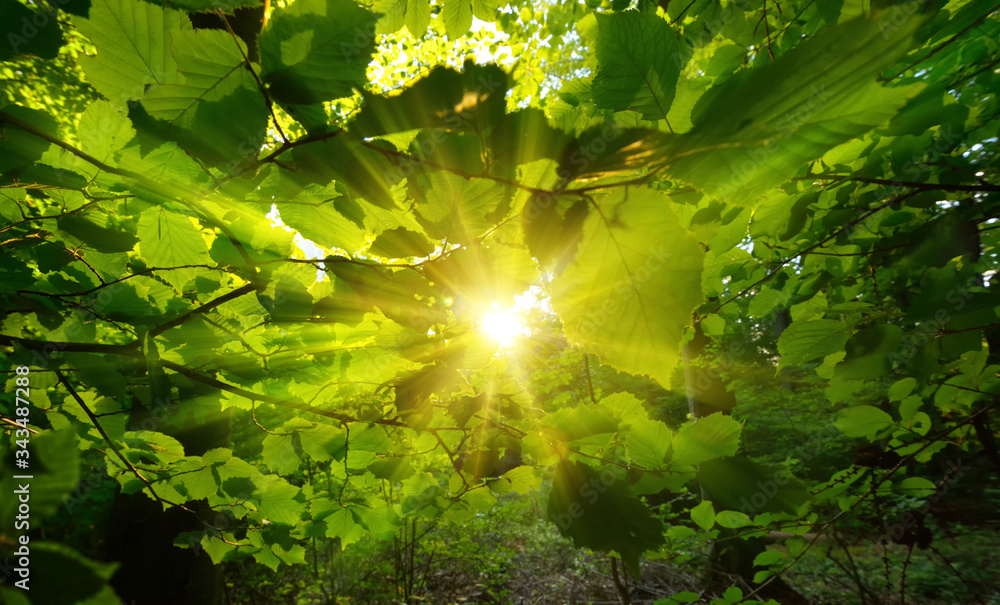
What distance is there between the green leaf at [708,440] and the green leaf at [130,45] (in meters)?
1.04

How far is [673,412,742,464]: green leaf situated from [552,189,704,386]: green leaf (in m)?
0.45

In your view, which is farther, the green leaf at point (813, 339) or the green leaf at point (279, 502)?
the green leaf at point (279, 502)

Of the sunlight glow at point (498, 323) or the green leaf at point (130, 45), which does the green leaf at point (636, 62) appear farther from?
the green leaf at point (130, 45)

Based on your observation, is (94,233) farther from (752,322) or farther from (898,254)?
(752,322)

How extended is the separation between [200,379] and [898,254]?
2.21m

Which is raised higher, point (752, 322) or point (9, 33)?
point (752, 322)

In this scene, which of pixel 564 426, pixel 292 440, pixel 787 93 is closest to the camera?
pixel 787 93

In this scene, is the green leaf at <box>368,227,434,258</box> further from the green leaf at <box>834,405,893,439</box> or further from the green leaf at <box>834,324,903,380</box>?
the green leaf at <box>834,405,893,439</box>

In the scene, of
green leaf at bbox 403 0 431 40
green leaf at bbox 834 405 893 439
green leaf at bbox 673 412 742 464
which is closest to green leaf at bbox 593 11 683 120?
green leaf at bbox 673 412 742 464

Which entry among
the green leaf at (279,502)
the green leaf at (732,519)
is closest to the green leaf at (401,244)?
the green leaf at (279,502)

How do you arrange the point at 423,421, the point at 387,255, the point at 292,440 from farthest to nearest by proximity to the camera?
the point at 292,440
the point at 423,421
the point at 387,255

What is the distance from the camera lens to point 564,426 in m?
0.88

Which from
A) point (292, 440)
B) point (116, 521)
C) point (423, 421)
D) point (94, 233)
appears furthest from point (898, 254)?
point (116, 521)

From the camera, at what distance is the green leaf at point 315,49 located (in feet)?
1.54
